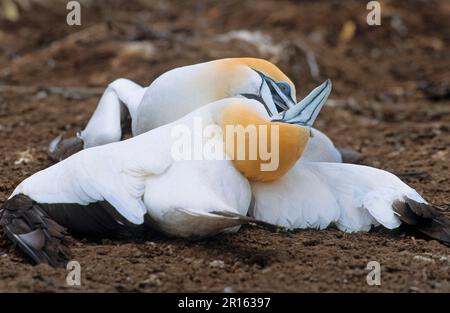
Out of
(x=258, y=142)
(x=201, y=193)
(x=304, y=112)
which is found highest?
(x=304, y=112)

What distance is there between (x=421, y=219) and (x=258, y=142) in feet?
2.97

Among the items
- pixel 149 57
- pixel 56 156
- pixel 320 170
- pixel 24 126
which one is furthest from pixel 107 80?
pixel 320 170

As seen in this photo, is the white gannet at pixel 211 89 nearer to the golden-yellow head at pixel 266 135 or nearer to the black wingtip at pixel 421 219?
the golden-yellow head at pixel 266 135

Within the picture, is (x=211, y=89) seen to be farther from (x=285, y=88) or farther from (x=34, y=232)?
(x=34, y=232)

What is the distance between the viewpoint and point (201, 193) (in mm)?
4023

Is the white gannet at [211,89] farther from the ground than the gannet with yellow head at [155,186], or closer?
farther from the ground

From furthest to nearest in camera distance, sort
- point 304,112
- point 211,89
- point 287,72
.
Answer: point 287,72
point 211,89
point 304,112

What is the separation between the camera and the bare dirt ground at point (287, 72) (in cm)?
378

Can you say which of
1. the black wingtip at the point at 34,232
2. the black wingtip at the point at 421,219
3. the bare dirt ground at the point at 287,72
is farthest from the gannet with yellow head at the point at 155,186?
the black wingtip at the point at 421,219

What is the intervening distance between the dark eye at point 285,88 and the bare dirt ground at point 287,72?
74 centimetres

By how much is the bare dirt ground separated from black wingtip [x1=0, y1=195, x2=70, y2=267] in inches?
3.0

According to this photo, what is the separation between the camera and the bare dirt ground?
3779mm

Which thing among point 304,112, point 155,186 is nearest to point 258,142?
point 304,112

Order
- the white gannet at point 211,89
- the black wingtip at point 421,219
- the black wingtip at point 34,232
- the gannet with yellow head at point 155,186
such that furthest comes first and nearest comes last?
the white gannet at point 211,89, the black wingtip at point 421,219, the gannet with yellow head at point 155,186, the black wingtip at point 34,232
